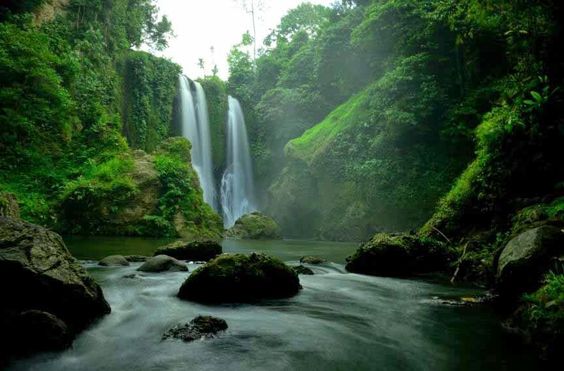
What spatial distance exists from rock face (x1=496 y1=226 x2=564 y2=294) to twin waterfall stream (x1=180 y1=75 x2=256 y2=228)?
80.2 ft

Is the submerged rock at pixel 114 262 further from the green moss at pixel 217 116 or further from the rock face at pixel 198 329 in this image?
the green moss at pixel 217 116

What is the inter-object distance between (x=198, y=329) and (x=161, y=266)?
428 cm

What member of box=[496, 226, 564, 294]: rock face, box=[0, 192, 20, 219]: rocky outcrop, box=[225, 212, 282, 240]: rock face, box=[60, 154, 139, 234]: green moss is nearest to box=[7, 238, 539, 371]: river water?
box=[496, 226, 564, 294]: rock face

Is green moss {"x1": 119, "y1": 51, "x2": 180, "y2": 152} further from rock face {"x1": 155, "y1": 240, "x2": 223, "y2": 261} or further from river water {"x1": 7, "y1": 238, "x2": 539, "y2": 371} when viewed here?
river water {"x1": 7, "y1": 238, "x2": 539, "y2": 371}

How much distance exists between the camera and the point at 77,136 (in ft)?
63.8

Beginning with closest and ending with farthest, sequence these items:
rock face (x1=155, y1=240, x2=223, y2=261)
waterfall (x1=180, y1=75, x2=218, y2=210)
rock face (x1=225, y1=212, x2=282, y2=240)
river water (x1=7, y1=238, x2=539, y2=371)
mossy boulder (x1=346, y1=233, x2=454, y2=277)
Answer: river water (x1=7, y1=238, x2=539, y2=371)
mossy boulder (x1=346, y1=233, x2=454, y2=277)
rock face (x1=155, y1=240, x2=223, y2=261)
rock face (x1=225, y1=212, x2=282, y2=240)
waterfall (x1=180, y1=75, x2=218, y2=210)

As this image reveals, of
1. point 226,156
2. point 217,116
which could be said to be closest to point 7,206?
point 226,156

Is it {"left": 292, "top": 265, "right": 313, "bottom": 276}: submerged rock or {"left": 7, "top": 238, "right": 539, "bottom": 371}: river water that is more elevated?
{"left": 292, "top": 265, "right": 313, "bottom": 276}: submerged rock

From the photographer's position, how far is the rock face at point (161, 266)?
805cm

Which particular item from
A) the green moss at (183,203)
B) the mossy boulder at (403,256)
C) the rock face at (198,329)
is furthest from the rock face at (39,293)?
the green moss at (183,203)

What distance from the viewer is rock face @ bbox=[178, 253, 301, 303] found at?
5777 millimetres

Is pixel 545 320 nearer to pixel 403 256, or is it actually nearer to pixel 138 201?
pixel 403 256

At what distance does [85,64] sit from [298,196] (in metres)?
14.4

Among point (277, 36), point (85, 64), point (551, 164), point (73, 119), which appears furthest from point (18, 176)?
point (277, 36)
